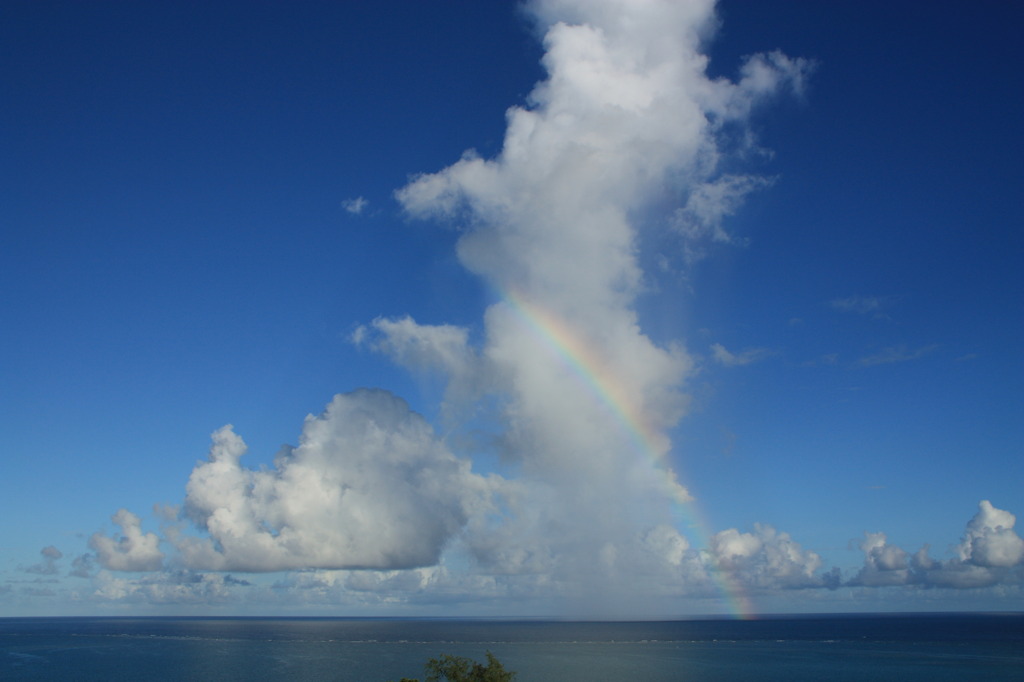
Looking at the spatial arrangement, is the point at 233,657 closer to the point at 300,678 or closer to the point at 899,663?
the point at 300,678

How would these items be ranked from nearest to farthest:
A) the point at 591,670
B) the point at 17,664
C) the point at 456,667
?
the point at 456,667 < the point at 591,670 < the point at 17,664

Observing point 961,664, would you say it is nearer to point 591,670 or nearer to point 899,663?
point 899,663

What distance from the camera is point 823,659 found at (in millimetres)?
179000

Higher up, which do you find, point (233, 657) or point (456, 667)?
point (456, 667)

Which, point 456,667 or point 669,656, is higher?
point 456,667

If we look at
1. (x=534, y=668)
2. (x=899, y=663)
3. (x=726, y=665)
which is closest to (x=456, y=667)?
(x=534, y=668)

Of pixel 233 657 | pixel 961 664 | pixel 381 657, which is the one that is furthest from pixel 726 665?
pixel 233 657

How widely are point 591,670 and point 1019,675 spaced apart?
8889 centimetres

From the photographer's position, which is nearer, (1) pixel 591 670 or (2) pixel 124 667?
(1) pixel 591 670

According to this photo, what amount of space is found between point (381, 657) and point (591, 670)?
65444mm

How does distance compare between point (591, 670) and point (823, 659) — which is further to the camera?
point (823, 659)

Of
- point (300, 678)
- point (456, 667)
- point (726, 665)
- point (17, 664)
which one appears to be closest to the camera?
point (456, 667)

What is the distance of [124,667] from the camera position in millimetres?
163875

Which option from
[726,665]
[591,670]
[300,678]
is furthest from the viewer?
[726,665]
